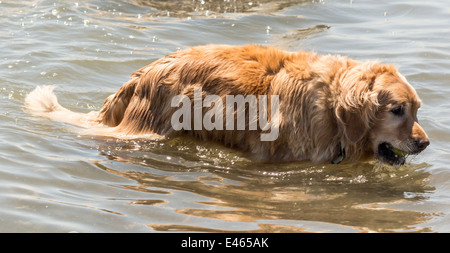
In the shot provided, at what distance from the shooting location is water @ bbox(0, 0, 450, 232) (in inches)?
213

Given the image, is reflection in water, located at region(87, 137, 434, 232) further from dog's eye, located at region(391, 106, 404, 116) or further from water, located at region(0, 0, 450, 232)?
dog's eye, located at region(391, 106, 404, 116)

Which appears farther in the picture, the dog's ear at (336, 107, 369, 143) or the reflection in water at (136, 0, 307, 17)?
the reflection in water at (136, 0, 307, 17)

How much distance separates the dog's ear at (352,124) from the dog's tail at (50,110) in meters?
2.71

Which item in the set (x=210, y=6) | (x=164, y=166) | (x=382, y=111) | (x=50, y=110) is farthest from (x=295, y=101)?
(x=210, y=6)

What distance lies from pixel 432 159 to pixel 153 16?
674 centimetres

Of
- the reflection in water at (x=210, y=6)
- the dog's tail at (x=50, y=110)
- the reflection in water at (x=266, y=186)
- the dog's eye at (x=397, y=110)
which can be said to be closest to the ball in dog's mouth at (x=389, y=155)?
the reflection in water at (x=266, y=186)

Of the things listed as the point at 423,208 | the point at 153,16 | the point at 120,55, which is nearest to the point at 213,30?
the point at 153,16

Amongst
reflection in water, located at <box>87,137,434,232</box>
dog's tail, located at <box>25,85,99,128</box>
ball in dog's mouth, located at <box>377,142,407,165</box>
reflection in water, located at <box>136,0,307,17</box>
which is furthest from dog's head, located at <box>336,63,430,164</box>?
reflection in water, located at <box>136,0,307,17</box>

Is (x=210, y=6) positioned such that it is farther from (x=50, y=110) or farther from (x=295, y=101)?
(x=295, y=101)

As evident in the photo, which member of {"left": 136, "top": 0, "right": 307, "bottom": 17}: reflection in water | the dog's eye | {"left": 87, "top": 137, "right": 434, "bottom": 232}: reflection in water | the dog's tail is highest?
{"left": 136, "top": 0, "right": 307, "bottom": 17}: reflection in water

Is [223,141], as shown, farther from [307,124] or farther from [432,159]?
[432,159]

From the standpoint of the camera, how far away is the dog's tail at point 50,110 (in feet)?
25.0

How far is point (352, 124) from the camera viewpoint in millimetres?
6570

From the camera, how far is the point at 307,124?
6.67 m
